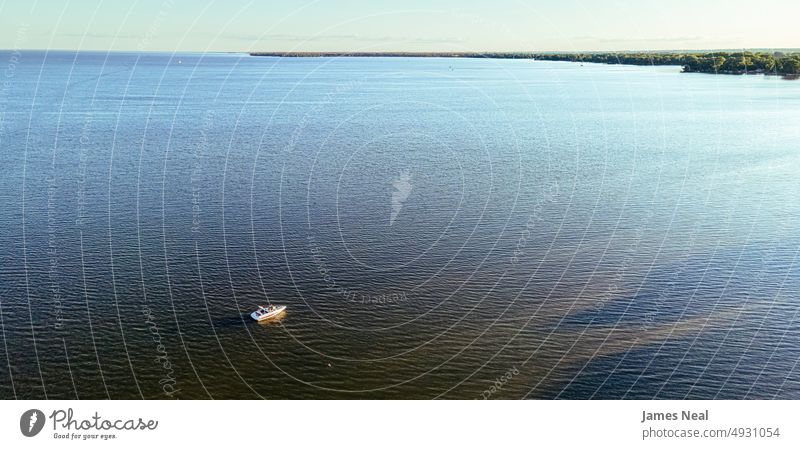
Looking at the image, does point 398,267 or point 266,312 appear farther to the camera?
point 398,267

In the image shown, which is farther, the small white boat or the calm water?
the small white boat

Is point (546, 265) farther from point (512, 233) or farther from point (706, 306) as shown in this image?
point (706, 306)

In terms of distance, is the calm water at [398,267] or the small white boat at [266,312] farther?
the small white boat at [266,312]

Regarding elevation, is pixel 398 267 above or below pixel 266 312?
below
